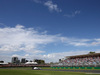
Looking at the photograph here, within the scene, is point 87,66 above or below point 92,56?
below

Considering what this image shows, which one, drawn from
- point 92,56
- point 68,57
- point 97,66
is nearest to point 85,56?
point 92,56

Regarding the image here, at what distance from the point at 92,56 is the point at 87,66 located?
1693 cm

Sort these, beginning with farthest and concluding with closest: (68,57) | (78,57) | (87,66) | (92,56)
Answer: (68,57) → (78,57) → (92,56) → (87,66)

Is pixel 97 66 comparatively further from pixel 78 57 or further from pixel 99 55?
pixel 78 57


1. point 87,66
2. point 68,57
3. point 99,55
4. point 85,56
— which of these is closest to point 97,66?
point 87,66

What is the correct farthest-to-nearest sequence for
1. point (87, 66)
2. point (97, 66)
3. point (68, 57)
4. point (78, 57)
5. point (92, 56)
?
point (68, 57)
point (78, 57)
point (92, 56)
point (87, 66)
point (97, 66)

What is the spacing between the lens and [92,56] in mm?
76062

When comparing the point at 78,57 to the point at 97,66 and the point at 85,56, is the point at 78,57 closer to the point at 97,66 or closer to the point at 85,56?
the point at 85,56

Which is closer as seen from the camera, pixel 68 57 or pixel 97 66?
pixel 97 66

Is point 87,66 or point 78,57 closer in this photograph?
point 87,66

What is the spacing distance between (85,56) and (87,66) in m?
20.1

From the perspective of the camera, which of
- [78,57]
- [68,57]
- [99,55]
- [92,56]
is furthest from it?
[68,57]

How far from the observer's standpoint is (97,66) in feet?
187

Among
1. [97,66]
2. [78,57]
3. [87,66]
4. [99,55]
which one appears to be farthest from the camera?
[78,57]
